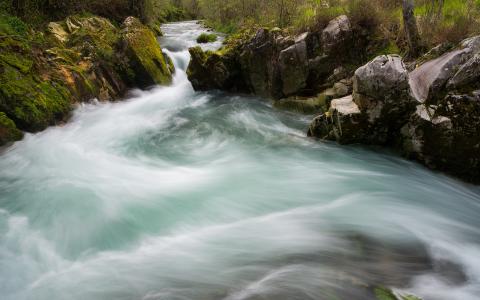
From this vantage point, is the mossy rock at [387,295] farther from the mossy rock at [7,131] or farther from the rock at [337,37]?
the mossy rock at [7,131]

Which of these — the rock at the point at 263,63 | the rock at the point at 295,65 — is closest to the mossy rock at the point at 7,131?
the rock at the point at 263,63

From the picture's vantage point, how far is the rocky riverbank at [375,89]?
5496mm

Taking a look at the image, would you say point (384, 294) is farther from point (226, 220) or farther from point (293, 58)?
point (293, 58)

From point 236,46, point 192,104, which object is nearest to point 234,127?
point 192,104

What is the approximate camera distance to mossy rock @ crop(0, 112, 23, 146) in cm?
699

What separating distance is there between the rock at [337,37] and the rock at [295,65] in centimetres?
56

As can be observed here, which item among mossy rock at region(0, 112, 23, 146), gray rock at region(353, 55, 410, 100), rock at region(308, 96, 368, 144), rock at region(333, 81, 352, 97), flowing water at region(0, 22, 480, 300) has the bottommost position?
flowing water at region(0, 22, 480, 300)

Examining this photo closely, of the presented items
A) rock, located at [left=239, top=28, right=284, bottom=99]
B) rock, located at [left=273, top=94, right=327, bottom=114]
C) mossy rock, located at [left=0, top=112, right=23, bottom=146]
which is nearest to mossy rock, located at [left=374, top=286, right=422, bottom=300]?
rock, located at [left=273, top=94, right=327, bottom=114]

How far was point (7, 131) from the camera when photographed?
707cm

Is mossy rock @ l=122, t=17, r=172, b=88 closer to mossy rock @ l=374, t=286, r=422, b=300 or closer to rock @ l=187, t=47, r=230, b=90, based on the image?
rock @ l=187, t=47, r=230, b=90

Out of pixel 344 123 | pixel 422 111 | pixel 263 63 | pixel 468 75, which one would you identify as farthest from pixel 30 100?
pixel 468 75

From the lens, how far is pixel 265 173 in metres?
6.28

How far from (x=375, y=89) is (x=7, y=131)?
25.8 feet

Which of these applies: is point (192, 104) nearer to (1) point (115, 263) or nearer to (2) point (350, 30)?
(2) point (350, 30)
